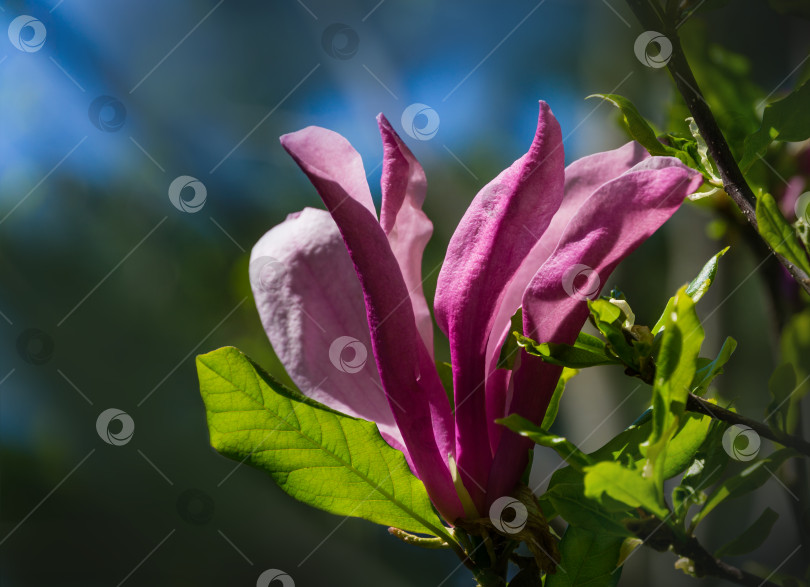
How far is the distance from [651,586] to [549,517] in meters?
0.78

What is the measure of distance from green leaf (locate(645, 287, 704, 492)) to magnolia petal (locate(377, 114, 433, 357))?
0.45 feet

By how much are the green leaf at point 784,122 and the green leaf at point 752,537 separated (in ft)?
0.62

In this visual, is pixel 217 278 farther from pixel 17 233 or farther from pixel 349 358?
pixel 349 358

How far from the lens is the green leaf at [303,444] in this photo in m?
0.36

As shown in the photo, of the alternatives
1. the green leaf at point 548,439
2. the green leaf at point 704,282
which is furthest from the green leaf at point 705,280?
the green leaf at point 548,439

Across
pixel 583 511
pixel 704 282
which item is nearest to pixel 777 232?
pixel 704 282

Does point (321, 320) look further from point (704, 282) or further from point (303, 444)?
point (704, 282)

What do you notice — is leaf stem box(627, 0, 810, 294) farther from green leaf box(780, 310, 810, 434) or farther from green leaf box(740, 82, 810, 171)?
green leaf box(780, 310, 810, 434)

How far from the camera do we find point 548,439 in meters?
0.29

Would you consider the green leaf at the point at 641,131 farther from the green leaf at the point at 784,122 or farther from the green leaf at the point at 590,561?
the green leaf at the point at 590,561

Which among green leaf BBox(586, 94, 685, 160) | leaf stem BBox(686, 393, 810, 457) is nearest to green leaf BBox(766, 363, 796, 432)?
leaf stem BBox(686, 393, 810, 457)

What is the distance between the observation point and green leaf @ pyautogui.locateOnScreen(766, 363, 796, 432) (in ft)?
1.13

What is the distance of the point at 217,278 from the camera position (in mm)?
1716

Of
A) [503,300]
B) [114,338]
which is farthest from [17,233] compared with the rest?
[503,300]
